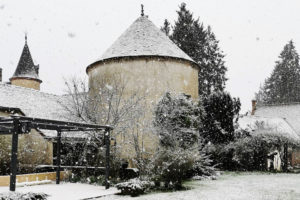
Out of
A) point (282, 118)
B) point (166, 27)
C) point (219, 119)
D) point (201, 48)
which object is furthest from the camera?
point (166, 27)

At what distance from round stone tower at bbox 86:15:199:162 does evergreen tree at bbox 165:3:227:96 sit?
53.4 ft

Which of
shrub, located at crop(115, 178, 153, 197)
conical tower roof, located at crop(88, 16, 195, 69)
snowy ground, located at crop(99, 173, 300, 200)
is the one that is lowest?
snowy ground, located at crop(99, 173, 300, 200)

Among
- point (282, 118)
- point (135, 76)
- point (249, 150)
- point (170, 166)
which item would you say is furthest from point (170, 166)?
point (282, 118)

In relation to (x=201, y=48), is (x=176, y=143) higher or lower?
lower

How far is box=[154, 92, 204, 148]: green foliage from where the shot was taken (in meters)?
16.8

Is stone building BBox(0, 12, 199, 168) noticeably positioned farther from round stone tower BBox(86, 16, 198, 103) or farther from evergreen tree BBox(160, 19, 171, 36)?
evergreen tree BBox(160, 19, 171, 36)

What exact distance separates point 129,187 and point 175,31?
99.6ft

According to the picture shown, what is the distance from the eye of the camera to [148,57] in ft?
67.5

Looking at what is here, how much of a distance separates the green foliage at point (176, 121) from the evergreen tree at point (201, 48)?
19611 millimetres

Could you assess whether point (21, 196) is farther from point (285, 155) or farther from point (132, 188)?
point (285, 155)

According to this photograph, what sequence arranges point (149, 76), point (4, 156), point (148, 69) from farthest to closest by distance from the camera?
point (148, 69) → point (149, 76) → point (4, 156)

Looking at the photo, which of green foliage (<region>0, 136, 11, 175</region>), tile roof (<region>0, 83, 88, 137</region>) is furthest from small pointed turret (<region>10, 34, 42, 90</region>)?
green foliage (<region>0, 136, 11, 175</region>)

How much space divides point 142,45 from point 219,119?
765 centimetres

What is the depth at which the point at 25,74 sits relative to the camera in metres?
40.8
